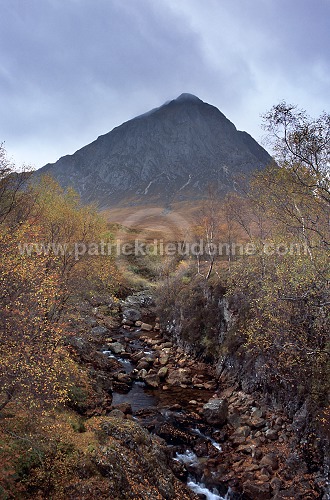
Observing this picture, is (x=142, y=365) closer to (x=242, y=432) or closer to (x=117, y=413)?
(x=117, y=413)

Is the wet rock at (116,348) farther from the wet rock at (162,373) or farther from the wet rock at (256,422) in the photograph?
the wet rock at (256,422)

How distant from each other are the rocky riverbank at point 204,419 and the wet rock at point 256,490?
44mm

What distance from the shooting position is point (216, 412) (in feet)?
78.3

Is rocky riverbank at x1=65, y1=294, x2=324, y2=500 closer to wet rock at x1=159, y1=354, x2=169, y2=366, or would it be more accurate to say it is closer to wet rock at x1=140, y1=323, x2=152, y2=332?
wet rock at x1=159, y1=354, x2=169, y2=366

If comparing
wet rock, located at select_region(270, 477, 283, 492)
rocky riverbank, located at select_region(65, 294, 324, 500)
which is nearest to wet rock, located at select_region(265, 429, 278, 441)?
rocky riverbank, located at select_region(65, 294, 324, 500)

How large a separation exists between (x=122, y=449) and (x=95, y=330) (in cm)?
2803

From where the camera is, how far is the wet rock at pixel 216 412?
23.6 meters

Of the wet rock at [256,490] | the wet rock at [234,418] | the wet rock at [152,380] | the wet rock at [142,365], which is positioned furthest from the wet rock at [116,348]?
the wet rock at [256,490]

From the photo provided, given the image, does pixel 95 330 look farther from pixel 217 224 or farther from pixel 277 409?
pixel 277 409

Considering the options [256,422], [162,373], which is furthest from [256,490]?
[162,373]

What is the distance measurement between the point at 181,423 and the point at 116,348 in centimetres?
1650

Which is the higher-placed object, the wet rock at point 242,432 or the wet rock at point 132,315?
the wet rock at point 132,315

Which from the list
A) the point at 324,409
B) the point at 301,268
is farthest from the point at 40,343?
the point at 301,268

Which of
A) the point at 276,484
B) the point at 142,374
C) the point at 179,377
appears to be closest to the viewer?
the point at 276,484
